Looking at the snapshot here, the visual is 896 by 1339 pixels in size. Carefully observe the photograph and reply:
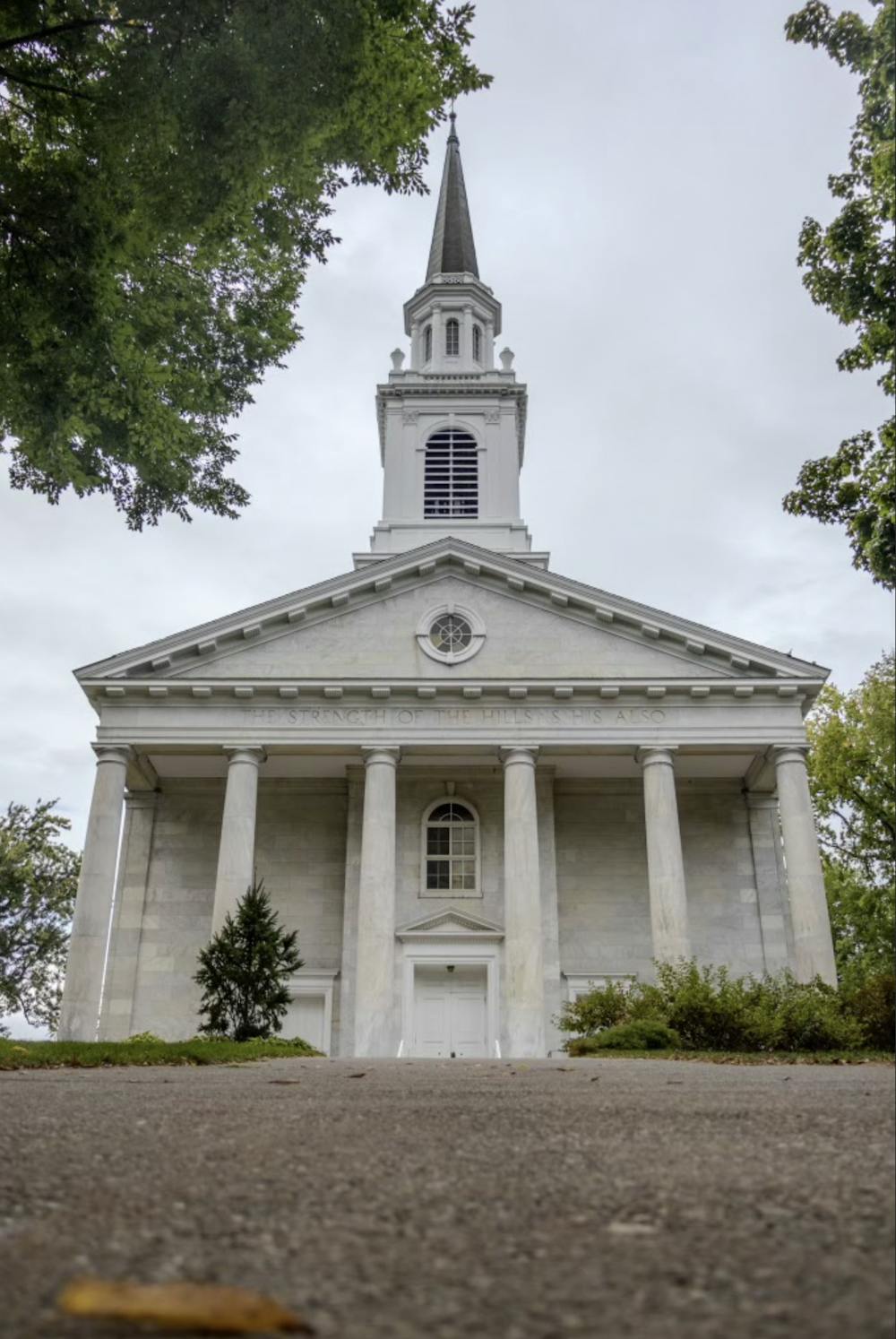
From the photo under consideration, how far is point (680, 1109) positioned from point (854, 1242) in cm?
301

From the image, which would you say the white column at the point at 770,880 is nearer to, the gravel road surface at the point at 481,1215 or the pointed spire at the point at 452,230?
the gravel road surface at the point at 481,1215

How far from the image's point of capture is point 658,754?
87.7 ft

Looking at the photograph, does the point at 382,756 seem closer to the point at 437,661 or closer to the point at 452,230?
the point at 437,661

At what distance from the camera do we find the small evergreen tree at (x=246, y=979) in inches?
782

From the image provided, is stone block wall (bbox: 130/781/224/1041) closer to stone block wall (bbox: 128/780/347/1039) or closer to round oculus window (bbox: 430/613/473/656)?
stone block wall (bbox: 128/780/347/1039)

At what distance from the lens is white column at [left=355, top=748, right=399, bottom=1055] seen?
24.1 metres

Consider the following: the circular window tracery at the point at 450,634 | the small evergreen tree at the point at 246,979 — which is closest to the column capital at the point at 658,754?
the circular window tracery at the point at 450,634

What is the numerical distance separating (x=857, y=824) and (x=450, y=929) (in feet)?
60.0

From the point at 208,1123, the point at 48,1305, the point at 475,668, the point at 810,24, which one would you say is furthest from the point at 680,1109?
the point at 475,668

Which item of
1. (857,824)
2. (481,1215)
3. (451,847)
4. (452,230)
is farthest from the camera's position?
(452,230)

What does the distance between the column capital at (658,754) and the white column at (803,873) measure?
8.64 ft

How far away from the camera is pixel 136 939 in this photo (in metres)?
28.4

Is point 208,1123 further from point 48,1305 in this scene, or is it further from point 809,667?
point 809,667

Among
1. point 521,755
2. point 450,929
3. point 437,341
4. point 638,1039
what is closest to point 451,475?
point 437,341
